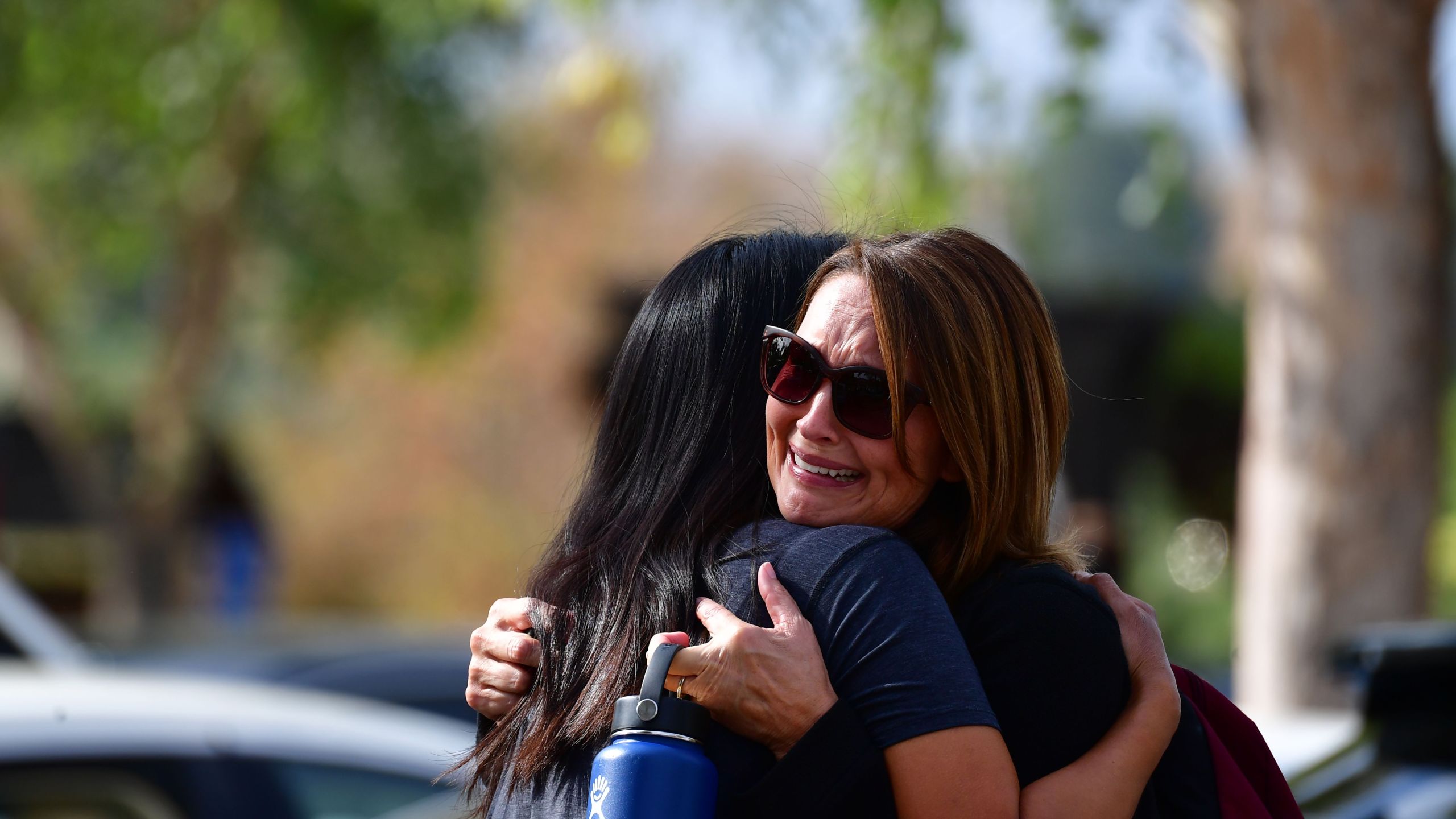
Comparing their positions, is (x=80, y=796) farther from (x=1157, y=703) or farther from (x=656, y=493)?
(x=1157, y=703)

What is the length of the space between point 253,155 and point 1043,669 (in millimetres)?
12474

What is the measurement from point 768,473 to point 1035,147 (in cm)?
653

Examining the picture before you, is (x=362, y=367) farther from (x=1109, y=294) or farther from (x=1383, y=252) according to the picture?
(x=1383, y=252)

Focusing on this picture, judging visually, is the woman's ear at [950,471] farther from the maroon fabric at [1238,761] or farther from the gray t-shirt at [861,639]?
the maroon fabric at [1238,761]

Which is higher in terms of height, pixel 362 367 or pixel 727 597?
pixel 362 367

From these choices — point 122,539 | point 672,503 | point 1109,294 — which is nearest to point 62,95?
point 122,539

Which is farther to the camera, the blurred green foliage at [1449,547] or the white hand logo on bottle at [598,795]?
the blurred green foliage at [1449,547]

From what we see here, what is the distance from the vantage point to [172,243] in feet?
45.5

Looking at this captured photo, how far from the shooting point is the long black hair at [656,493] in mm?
1798

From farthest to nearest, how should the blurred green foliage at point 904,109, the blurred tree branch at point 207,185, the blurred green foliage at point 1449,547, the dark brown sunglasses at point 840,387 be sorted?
the blurred green foliage at point 1449,547 → the blurred tree branch at point 207,185 → the blurred green foliage at point 904,109 → the dark brown sunglasses at point 840,387

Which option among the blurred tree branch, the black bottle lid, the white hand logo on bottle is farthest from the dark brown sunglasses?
the blurred tree branch

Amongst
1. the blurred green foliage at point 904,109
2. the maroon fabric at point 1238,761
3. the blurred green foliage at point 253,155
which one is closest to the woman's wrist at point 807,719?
the maroon fabric at point 1238,761

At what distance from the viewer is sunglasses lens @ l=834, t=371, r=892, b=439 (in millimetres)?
1820

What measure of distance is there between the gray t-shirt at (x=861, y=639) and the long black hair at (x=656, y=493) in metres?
0.05
